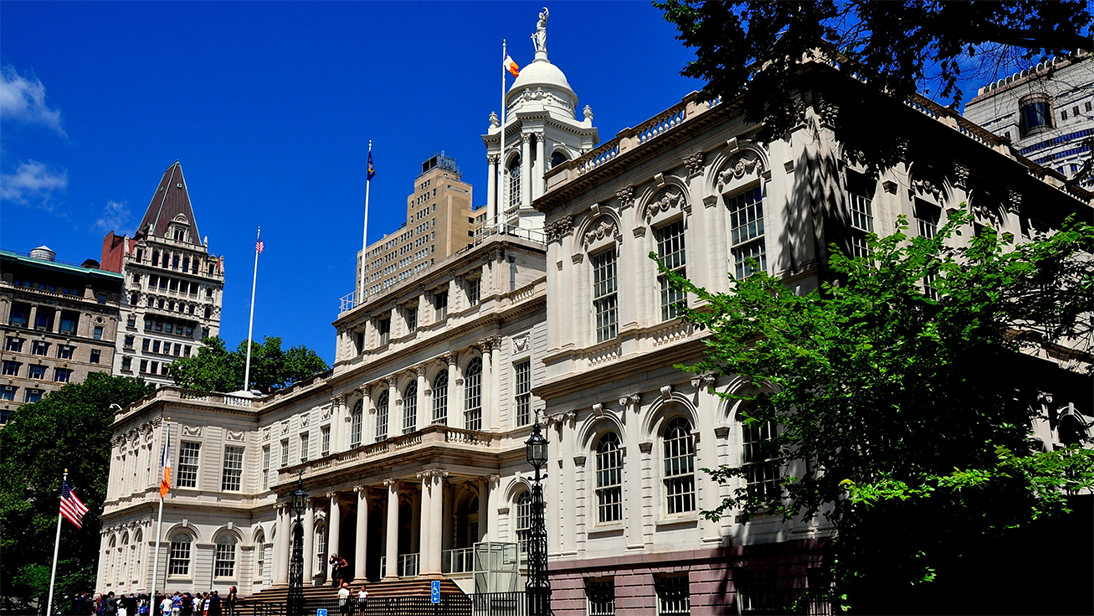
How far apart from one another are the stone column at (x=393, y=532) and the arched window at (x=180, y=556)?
21.5 metres

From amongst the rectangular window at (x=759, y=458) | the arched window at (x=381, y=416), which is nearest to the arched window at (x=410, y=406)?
the arched window at (x=381, y=416)

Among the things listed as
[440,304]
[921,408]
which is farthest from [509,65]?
[921,408]

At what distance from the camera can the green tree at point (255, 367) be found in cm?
7956

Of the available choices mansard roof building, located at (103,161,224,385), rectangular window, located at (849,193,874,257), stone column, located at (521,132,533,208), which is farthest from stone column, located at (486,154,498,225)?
mansard roof building, located at (103,161,224,385)

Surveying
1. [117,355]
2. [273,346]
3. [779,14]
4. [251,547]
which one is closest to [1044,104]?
[273,346]

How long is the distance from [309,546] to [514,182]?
2220 cm

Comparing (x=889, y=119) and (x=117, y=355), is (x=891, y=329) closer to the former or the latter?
(x=889, y=119)

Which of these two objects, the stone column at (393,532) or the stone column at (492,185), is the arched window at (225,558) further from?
the stone column at (492,185)

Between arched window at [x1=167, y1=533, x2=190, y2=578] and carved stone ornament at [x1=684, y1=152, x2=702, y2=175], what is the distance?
41.4m

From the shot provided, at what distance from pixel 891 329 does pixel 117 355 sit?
109571 millimetres

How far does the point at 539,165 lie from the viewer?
53.6 metres

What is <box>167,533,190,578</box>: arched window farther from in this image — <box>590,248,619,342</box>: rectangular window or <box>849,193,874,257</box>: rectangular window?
<box>849,193,874,257</box>: rectangular window

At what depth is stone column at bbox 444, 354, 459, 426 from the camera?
42.0 metres

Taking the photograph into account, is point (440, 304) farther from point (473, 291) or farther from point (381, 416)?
point (381, 416)
